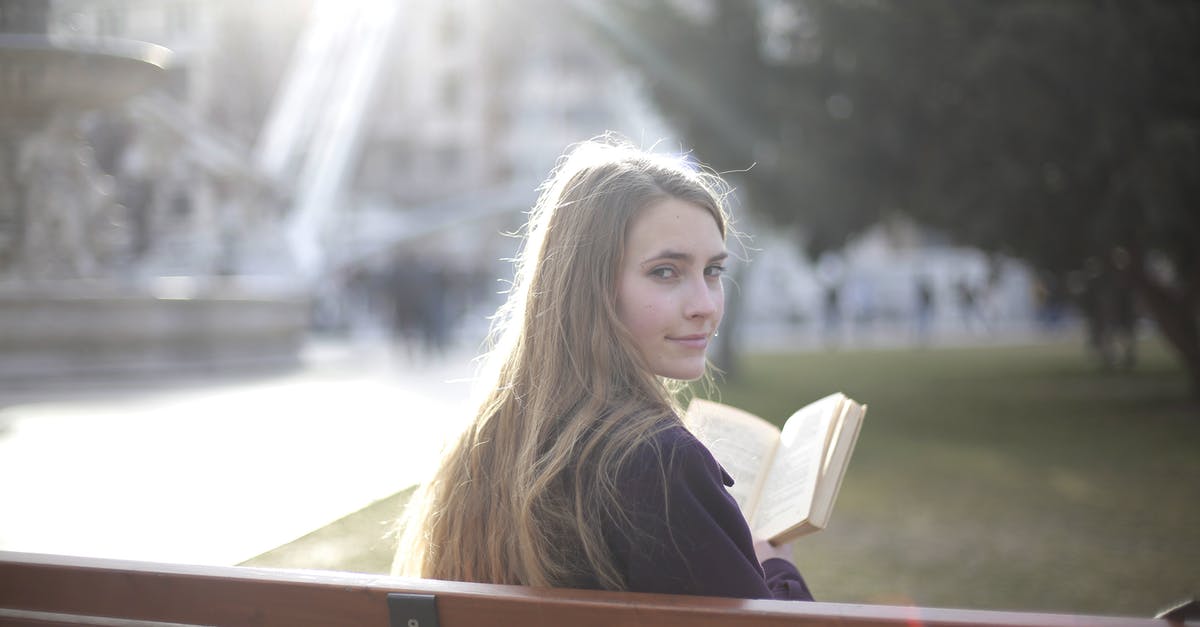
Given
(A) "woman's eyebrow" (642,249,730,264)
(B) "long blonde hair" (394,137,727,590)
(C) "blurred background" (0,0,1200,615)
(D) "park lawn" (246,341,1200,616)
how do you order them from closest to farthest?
(B) "long blonde hair" (394,137,727,590) → (A) "woman's eyebrow" (642,249,730,264) → (D) "park lawn" (246,341,1200,616) → (C) "blurred background" (0,0,1200,615)

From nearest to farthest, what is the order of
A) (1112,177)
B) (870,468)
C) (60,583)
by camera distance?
1. (60,583)
2. (870,468)
3. (1112,177)

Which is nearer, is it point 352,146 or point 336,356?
point 336,356

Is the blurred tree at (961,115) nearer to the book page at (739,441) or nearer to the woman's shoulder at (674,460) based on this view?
the book page at (739,441)

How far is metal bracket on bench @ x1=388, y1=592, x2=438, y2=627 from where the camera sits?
1.49 meters

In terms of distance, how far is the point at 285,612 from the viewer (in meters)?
1.57

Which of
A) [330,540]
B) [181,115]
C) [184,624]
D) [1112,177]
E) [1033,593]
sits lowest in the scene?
[1033,593]

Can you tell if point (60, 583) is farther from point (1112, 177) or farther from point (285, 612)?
point (1112, 177)

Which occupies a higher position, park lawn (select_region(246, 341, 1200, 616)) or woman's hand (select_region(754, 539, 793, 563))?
woman's hand (select_region(754, 539, 793, 563))

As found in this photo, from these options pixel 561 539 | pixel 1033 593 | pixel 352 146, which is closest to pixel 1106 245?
pixel 1033 593

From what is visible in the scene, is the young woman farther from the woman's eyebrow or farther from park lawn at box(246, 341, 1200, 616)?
park lawn at box(246, 341, 1200, 616)

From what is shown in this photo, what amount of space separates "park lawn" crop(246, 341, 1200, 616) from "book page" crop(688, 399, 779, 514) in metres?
0.80

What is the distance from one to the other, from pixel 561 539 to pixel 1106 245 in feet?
33.6

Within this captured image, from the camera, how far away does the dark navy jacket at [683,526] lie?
64.6 inches

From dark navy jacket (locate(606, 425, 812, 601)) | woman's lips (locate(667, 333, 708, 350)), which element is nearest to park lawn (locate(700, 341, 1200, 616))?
woman's lips (locate(667, 333, 708, 350))
